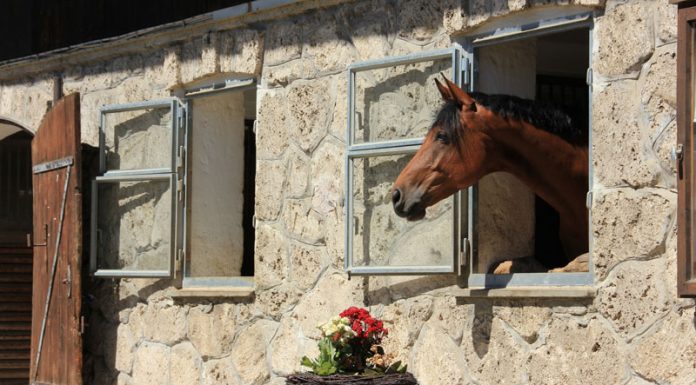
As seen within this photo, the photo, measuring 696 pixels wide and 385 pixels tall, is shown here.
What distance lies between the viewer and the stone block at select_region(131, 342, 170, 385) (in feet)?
29.8

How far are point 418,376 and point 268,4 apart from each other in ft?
8.01

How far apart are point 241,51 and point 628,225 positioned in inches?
127

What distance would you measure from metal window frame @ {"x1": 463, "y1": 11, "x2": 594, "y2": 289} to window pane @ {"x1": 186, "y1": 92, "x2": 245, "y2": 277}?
2.46 metres

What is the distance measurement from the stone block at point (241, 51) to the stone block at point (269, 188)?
578mm

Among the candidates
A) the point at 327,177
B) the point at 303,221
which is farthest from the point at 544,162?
the point at 303,221

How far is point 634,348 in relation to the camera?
6.10 metres

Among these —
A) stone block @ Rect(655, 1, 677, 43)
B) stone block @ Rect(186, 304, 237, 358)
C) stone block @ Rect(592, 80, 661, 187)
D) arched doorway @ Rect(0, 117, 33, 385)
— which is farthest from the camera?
arched doorway @ Rect(0, 117, 33, 385)

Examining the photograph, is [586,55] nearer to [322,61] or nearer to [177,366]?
[322,61]

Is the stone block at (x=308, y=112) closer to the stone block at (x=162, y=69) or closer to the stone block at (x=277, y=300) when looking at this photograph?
the stone block at (x=277, y=300)

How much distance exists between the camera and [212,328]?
8.72 m

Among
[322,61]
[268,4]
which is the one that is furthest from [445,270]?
[268,4]

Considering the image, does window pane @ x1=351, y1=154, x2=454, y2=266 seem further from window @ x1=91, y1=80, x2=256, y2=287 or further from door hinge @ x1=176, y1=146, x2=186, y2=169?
door hinge @ x1=176, y1=146, x2=186, y2=169

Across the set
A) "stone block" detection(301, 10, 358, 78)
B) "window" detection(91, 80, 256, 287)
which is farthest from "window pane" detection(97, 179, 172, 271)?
"stone block" detection(301, 10, 358, 78)

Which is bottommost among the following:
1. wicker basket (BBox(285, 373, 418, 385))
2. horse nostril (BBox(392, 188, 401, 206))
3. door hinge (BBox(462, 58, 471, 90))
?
wicker basket (BBox(285, 373, 418, 385))
